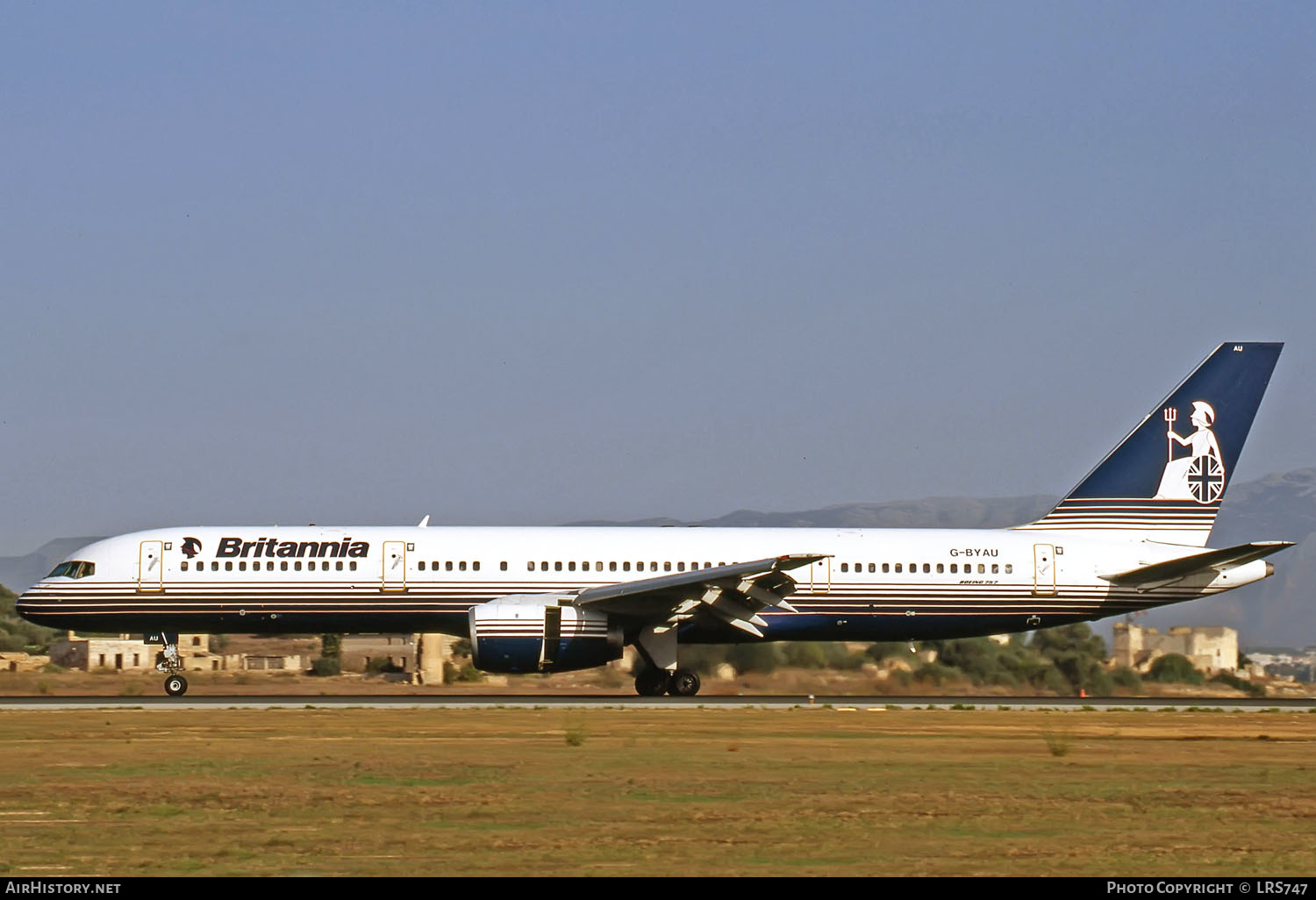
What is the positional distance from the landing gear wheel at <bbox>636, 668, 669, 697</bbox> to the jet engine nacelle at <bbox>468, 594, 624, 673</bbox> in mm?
1816

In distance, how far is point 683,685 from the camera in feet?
111

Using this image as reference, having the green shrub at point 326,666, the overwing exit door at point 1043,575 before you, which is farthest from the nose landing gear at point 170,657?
the overwing exit door at point 1043,575

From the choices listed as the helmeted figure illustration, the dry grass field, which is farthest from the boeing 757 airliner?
the dry grass field

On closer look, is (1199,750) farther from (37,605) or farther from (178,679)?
(37,605)

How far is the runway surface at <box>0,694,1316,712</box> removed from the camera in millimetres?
30500

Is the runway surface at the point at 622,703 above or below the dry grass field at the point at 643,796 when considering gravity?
above

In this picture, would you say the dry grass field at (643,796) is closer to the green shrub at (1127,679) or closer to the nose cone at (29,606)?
the nose cone at (29,606)

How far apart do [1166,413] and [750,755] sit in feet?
62.7

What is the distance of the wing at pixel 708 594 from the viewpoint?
31625mm

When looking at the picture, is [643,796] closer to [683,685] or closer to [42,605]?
[683,685]

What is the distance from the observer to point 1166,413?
36938 millimetres

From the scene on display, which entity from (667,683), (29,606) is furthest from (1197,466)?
(29,606)

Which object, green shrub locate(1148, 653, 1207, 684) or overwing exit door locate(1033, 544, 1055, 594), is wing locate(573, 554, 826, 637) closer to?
overwing exit door locate(1033, 544, 1055, 594)

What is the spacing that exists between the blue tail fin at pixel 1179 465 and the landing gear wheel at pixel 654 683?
29.8ft
